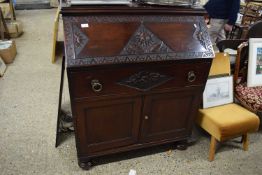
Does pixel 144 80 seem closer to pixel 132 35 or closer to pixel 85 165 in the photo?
pixel 132 35

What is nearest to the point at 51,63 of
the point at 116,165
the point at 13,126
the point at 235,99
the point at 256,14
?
the point at 13,126

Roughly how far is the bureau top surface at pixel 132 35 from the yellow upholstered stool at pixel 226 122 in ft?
1.65

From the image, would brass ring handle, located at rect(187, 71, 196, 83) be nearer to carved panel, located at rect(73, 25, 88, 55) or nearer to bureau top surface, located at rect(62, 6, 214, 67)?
bureau top surface, located at rect(62, 6, 214, 67)

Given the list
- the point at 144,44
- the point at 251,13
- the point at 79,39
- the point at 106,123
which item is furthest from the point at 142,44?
the point at 251,13

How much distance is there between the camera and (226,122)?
1685 mm

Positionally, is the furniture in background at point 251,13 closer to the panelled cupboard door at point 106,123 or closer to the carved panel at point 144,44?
the carved panel at point 144,44

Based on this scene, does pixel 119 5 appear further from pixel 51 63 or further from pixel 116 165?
pixel 51 63

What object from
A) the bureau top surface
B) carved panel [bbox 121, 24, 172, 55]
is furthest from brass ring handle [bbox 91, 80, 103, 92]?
carved panel [bbox 121, 24, 172, 55]

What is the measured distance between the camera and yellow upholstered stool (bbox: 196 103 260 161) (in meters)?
1.68

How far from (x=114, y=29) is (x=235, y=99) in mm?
1313

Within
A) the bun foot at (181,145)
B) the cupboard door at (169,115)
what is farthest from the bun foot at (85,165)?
the bun foot at (181,145)

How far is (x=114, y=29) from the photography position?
1.38m

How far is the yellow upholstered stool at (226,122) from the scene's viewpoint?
1.68m

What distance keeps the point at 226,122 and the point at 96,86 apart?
37.8 inches
